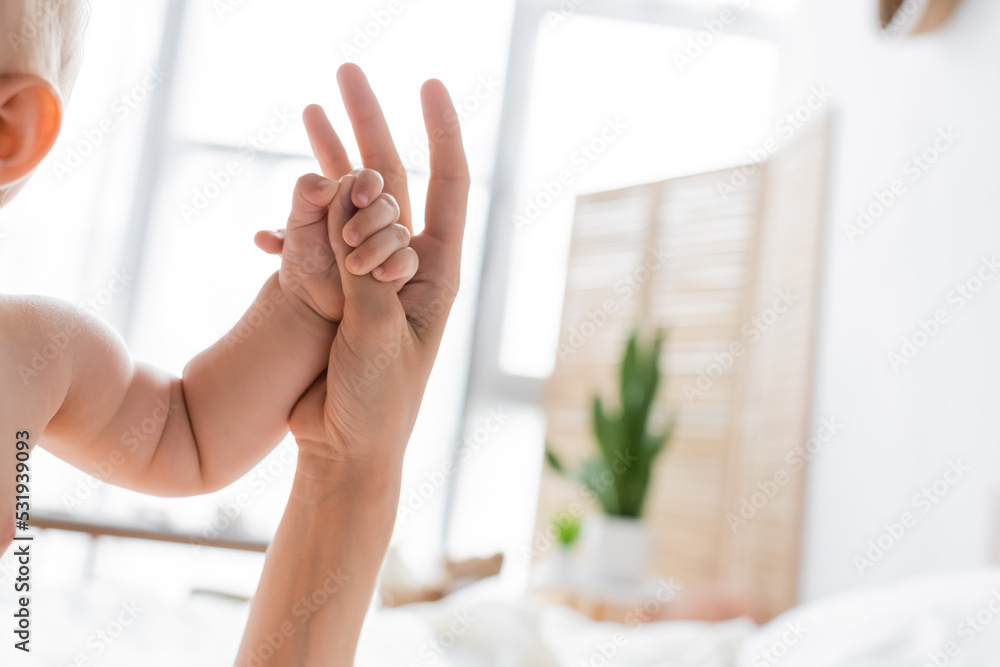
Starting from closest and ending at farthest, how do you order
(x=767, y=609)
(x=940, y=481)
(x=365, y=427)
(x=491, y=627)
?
(x=365, y=427) < (x=491, y=627) < (x=940, y=481) < (x=767, y=609)

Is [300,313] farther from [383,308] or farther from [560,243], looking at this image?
[560,243]

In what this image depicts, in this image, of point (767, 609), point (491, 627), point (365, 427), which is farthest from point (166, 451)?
point (767, 609)

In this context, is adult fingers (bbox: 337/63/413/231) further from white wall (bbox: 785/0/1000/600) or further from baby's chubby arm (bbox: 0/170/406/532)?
→ white wall (bbox: 785/0/1000/600)

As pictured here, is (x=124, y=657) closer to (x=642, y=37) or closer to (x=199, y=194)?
(x=199, y=194)

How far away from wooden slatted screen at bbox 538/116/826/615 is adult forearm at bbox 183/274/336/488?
256 centimetres

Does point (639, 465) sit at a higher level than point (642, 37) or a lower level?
lower

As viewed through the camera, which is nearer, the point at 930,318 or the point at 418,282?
the point at 418,282

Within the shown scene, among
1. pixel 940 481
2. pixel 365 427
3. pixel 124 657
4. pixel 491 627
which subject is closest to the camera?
pixel 365 427

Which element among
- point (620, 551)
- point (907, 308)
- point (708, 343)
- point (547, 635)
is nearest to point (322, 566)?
point (547, 635)

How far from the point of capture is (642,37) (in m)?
4.29

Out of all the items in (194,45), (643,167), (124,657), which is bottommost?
(124,657)

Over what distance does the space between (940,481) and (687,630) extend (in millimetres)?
857

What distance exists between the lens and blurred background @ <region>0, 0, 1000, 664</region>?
8.94 feet

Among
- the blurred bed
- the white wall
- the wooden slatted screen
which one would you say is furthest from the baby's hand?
the wooden slatted screen
